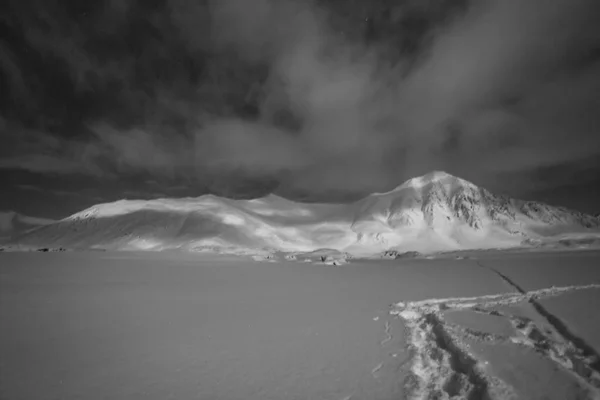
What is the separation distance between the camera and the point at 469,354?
943 cm

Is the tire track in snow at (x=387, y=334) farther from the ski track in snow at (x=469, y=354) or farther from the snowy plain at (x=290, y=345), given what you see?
the ski track in snow at (x=469, y=354)

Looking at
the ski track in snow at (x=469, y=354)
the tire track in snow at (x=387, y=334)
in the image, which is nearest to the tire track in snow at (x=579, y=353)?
the ski track in snow at (x=469, y=354)

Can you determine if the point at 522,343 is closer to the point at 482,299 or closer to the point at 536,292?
the point at 482,299

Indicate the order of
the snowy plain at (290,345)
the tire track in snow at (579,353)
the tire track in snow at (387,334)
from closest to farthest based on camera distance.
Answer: the snowy plain at (290,345), the tire track in snow at (579,353), the tire track in snow at (387,334)

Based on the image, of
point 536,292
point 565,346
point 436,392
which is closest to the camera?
point 436,392

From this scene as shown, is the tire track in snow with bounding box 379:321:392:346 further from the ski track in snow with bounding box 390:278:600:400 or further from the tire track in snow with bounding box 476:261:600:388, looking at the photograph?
the tire track in snow with bounding box 476:261:600:388

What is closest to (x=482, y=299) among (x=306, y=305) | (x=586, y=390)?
(x=306, y=305)

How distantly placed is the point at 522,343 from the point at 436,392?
476 centimetres

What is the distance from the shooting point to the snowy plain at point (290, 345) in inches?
293

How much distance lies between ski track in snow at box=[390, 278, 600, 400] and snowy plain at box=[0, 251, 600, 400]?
0.13 feet

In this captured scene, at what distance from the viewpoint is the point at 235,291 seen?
2045cm

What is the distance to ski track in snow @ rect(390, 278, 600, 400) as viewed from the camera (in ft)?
24.5

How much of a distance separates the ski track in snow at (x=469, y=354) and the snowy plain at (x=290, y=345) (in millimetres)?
41

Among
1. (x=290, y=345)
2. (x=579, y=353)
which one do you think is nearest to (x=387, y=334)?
(x=290, y=345)
